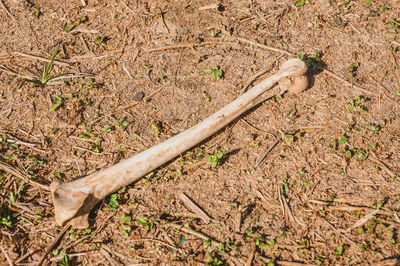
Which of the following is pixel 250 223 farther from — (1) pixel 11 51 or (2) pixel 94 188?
(1) pixel 11 51

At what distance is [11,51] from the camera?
3816 millimetres

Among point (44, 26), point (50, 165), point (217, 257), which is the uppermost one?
point (44, 26)

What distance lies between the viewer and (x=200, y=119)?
11.2 ft

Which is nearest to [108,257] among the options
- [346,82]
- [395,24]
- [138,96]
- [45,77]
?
[138,96]

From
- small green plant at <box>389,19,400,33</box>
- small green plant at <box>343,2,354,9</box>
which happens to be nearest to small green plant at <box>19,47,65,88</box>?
small green plant at <box>343,2,354,9</box>

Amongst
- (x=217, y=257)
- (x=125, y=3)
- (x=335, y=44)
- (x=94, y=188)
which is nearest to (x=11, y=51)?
(x=125, y=3)

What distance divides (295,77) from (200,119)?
1069 mm

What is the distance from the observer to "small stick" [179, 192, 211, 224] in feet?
9.24

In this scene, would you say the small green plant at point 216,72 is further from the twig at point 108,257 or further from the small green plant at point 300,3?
the twig at point 108,257

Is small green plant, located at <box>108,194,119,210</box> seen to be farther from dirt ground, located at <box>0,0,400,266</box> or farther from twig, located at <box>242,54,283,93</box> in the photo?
twig, located at <box>242,54,283,93</box>

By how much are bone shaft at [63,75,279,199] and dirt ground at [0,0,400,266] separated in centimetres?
15

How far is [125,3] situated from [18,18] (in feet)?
4.22

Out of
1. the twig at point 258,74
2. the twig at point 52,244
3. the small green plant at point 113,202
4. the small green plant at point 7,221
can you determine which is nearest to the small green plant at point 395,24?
the twig at point 258,74

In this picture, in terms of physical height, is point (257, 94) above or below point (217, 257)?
above
